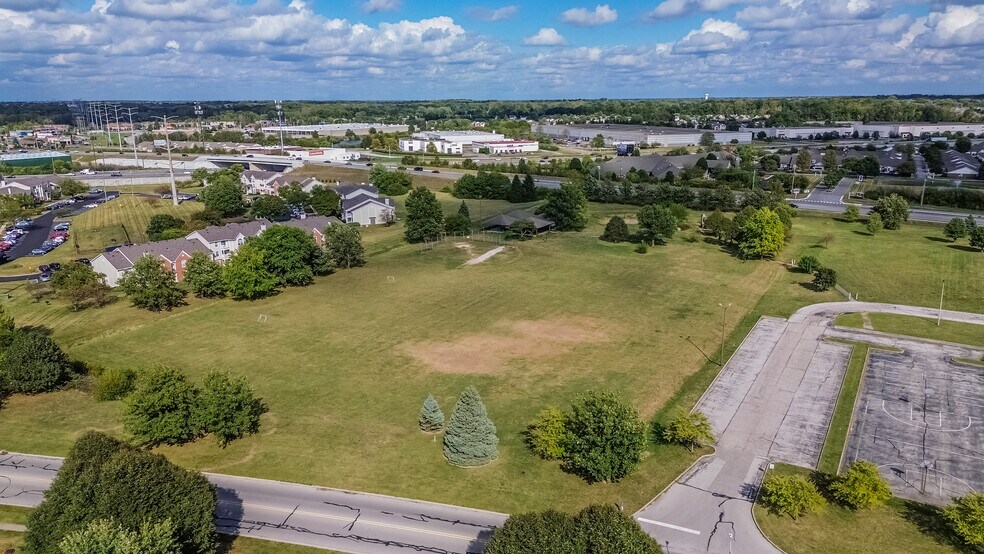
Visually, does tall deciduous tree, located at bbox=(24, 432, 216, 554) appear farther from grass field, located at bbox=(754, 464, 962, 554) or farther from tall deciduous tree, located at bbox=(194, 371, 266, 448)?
grass field, located at bbox=(754, 464, 962, 554)

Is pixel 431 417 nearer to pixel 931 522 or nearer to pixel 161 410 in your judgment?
pixel 161 410

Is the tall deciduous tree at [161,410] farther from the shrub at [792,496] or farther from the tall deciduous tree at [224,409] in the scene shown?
the shrub at [792,496]

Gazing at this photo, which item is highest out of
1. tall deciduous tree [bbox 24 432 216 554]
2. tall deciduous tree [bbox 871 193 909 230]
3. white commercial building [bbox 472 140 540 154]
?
white commercial building [bbox 472 140 540 154]

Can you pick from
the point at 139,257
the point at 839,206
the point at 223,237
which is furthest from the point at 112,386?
the point at 839,206

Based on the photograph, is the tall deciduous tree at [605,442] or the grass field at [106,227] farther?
the grass field at [106,227]

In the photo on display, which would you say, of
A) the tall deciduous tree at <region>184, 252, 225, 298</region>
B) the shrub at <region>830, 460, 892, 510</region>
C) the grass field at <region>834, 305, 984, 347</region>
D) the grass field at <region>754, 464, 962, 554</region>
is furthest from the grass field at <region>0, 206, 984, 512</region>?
the shrub at <region>830, 460, 892, 510</region>

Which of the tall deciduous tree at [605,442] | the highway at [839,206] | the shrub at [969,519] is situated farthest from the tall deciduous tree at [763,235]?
the shrub at [969,519]
